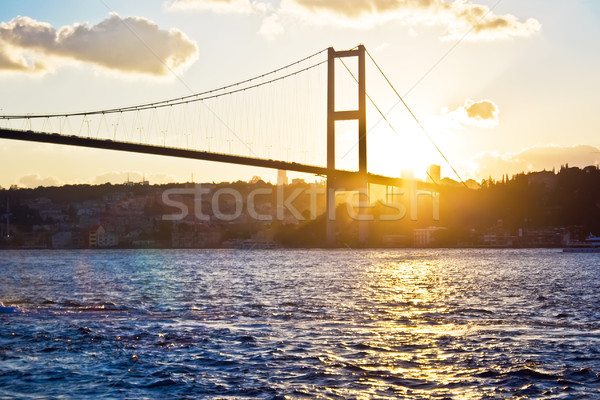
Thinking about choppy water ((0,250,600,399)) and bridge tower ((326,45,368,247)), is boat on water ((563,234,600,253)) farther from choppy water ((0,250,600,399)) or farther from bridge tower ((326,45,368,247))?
choppy water ((0,250,600,399))

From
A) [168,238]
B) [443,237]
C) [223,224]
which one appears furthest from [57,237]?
[443,237]

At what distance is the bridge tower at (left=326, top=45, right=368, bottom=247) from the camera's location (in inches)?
2383

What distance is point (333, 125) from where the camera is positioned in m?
68.6

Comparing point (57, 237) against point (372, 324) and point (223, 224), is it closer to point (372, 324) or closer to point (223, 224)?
point (223, 224)

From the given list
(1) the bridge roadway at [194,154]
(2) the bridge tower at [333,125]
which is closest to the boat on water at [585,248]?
(2) the bridge tower at [333,125]

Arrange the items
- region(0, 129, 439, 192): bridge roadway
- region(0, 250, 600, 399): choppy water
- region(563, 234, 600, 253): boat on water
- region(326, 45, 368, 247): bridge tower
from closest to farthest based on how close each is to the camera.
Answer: region(0, 250, 600, 399): choppy water
region(0, 129, 439, 192): bridge roadway
region(326, 45, 368, 247): bridge tower
region(563, 234, 600, 253): boat on water

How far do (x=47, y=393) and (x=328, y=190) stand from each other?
5118cm

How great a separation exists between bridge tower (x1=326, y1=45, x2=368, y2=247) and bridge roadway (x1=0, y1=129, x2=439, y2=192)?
0.83ft

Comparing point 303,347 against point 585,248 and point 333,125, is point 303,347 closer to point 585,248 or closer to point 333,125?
point 333,125

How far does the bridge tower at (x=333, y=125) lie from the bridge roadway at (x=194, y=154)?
0.83ft

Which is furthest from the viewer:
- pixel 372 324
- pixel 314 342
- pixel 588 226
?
pixel 588 226

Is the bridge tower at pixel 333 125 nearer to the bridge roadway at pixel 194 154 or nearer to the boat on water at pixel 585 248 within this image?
the bridge roadway at pixel 194 154

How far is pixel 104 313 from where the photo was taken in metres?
19.3

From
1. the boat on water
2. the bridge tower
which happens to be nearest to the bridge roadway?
the bridge tower
